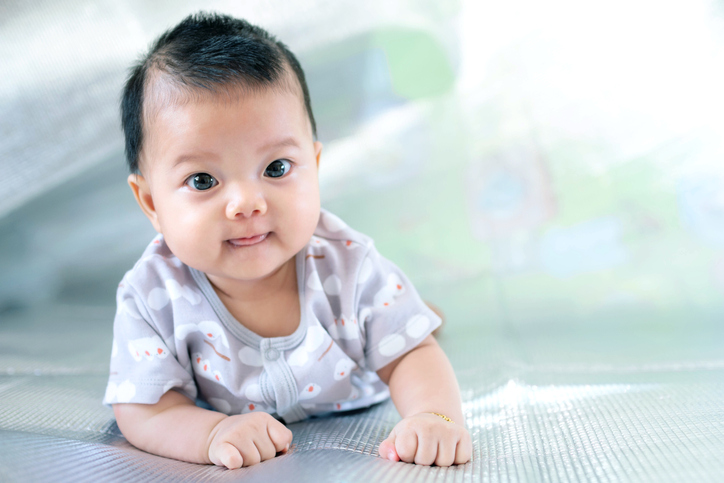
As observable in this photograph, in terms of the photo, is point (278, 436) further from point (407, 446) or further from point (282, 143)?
point (282, 143)

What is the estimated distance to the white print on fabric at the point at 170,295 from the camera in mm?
806

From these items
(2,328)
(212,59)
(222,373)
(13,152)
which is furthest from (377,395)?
(13,152)

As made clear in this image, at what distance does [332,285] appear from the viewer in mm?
839

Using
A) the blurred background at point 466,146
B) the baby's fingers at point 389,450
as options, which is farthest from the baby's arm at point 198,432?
the blurred background at point 466,146

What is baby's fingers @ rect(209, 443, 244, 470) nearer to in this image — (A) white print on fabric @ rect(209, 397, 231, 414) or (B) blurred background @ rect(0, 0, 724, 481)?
(A) white print on fabric @ rect(209, 397, 231, 414)

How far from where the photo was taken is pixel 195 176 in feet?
2.32

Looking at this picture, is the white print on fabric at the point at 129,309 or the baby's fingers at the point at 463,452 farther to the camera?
the white print on fabric at the point at 129,309

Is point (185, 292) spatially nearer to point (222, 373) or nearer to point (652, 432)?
point (222, 373)

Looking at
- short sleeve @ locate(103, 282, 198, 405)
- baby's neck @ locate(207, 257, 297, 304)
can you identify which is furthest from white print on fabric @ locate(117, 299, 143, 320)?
baby's neck @ locate(207, 257, 297, 304)

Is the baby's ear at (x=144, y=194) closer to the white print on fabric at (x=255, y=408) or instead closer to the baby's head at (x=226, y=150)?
the baby's head at (x=226, y=150)

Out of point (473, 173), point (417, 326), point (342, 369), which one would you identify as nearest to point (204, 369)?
point (342, 369)

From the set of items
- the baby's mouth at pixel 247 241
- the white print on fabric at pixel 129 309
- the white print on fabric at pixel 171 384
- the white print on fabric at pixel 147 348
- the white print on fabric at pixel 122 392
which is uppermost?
the baby's mouth at pixel 247 241

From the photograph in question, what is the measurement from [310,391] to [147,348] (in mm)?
213

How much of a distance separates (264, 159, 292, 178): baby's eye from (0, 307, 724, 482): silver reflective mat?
0.31m
